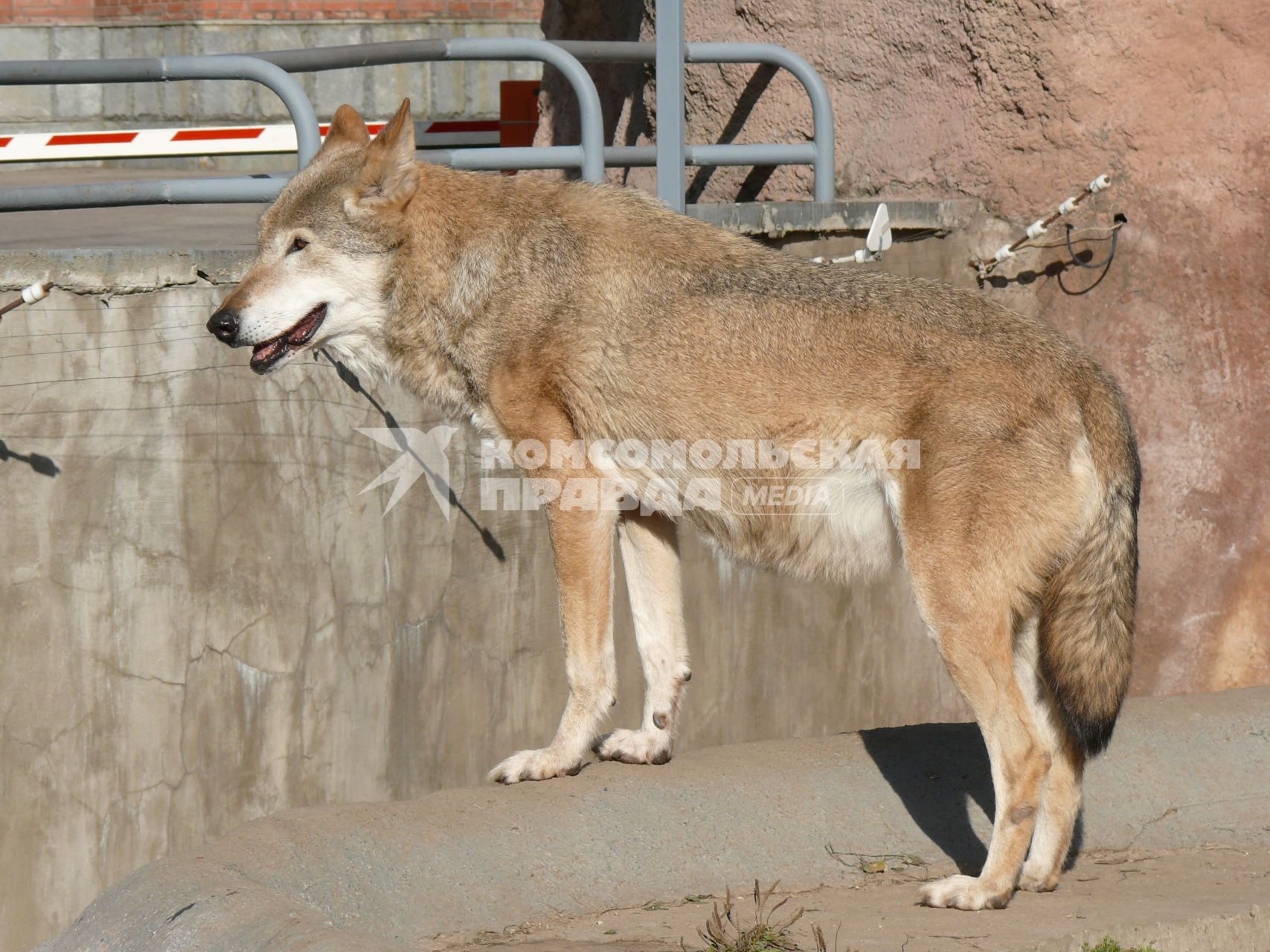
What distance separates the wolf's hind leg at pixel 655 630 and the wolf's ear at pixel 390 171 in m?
1.43

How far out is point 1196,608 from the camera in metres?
7.61

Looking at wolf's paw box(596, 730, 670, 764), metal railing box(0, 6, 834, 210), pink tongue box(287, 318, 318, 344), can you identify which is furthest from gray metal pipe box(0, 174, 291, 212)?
wolf's paw box(596, 730, 670, 764)

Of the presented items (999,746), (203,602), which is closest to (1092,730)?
(999,746)

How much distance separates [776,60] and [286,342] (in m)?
3.41

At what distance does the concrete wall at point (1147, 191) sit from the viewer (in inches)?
283

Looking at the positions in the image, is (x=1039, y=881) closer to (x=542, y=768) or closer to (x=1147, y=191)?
(x=542, y=768)

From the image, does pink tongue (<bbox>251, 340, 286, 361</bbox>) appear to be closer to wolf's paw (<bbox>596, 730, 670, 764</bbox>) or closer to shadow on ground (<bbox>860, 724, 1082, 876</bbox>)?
wolf's paw (<bbox>596, 730, 670, 764</bbox>)

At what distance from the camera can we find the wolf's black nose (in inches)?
195

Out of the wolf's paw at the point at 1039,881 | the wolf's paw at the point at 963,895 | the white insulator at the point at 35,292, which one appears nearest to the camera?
the wolf's paw at the point at 963,895

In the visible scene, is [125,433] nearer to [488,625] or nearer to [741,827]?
[488,625]

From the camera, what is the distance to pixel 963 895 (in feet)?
15.4

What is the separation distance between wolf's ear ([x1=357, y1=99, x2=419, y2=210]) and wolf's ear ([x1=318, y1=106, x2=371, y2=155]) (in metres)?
0.23

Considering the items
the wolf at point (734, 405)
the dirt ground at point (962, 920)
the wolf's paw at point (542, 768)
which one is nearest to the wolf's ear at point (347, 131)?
the wolf at point (734, 405)

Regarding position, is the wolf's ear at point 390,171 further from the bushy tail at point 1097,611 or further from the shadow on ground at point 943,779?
the shadow on ground at point 943,779
